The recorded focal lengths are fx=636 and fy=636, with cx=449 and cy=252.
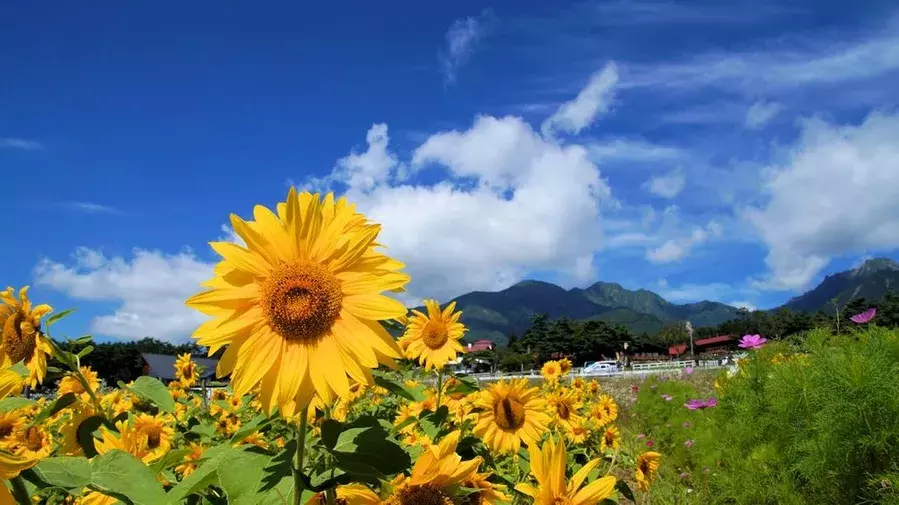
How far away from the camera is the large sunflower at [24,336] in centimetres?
229

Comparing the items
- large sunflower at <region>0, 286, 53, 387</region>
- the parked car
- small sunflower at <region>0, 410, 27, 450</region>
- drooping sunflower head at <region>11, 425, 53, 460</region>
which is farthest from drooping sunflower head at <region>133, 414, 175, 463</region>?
the parked car

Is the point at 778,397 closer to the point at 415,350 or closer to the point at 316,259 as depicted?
the point at 415,350

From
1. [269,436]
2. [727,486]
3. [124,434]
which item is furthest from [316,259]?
[727,486]

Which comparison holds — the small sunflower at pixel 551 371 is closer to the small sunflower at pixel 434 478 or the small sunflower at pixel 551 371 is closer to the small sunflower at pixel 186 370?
the small sunflower at pixel 186 370

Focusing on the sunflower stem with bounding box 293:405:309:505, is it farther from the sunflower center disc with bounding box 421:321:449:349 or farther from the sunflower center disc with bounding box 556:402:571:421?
the sunflower center disc with bounding box 556:402:571:421

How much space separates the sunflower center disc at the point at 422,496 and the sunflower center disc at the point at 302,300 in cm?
42

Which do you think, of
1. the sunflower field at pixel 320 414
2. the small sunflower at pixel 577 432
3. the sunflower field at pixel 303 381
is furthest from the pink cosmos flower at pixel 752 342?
the sunflower field at pixel 303 381

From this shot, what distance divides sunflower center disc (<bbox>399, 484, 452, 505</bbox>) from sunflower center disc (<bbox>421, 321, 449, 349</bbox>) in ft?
7.75

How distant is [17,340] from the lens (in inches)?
94.7

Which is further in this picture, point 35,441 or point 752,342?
point 752,342

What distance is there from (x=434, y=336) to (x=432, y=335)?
1cm

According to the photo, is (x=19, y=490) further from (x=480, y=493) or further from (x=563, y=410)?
(x=563, y=410)

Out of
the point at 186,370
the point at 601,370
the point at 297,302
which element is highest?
the point at 601,370

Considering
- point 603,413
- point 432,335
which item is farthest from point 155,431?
point 603,413
